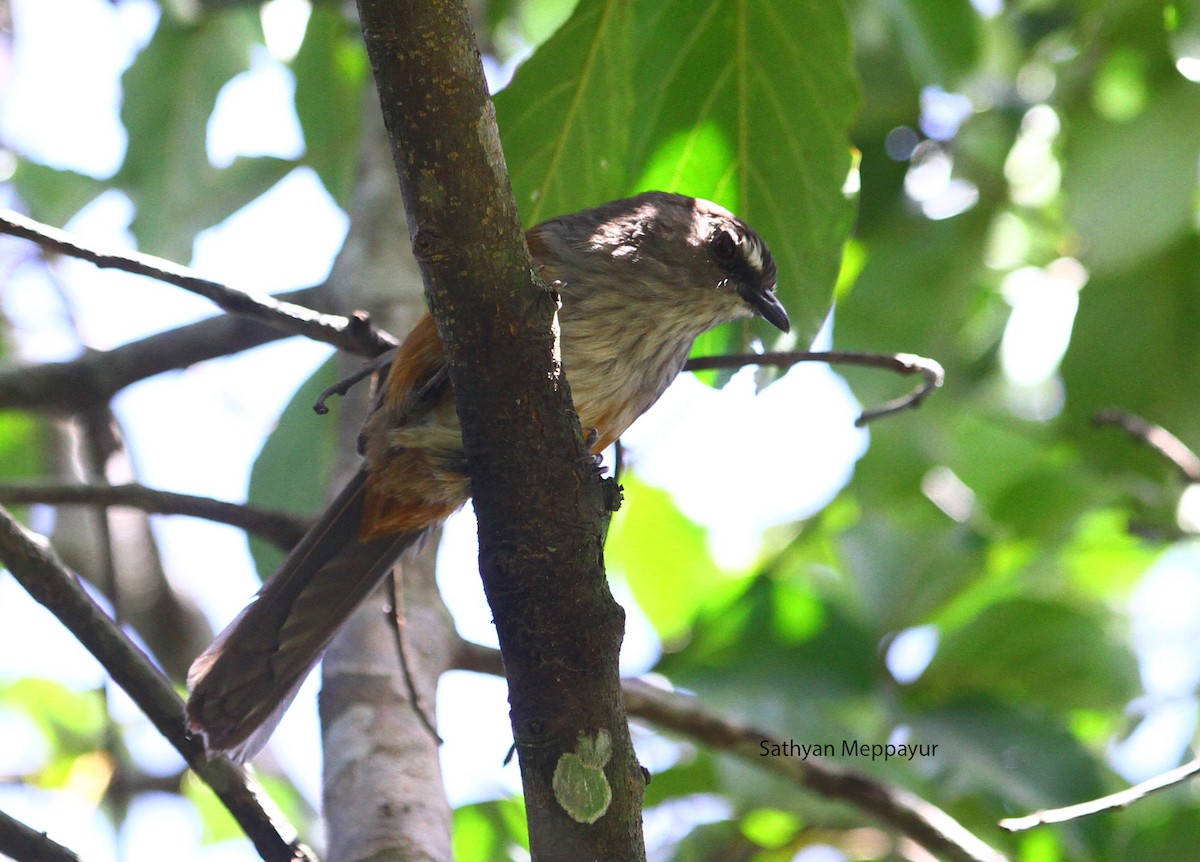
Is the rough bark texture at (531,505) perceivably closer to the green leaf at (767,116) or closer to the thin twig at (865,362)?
the thin twig at (865,362)

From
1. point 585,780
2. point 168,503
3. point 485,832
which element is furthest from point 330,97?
point 585,780

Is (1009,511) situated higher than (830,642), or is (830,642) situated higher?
(1009,511)

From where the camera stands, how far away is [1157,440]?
10.7ft

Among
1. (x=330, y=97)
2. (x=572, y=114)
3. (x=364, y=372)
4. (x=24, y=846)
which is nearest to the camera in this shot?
(x=24, y=846)

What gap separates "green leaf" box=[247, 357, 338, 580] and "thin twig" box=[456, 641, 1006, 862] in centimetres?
108

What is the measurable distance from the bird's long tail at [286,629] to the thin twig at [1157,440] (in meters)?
1.81

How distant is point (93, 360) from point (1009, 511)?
10.0ft

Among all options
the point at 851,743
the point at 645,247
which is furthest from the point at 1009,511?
the point at 645,247

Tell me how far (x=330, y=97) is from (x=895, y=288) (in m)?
2.16

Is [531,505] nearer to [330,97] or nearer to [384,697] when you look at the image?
[384,697]

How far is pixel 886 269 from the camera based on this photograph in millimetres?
4109

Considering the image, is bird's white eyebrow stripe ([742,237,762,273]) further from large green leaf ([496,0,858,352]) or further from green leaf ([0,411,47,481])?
green leaf ([0,411,47,481])

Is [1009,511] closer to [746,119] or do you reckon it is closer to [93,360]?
[746,119]

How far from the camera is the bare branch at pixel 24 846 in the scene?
5.80 feet
